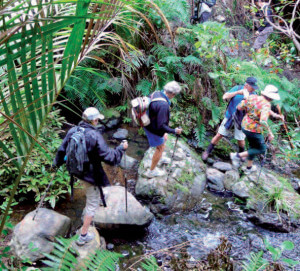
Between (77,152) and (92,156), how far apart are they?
0.24 metres

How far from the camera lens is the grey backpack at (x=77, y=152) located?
310 centimetres

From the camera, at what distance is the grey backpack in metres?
3.10

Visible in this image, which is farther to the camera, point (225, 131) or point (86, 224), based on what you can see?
point (225, 131)

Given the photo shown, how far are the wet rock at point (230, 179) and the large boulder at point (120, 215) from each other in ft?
6.91

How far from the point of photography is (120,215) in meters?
4.21

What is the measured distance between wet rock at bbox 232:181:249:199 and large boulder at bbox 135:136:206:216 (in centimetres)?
66

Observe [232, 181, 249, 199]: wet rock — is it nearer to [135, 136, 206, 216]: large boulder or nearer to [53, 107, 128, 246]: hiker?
[135, 136, 206, 216]: large boulder

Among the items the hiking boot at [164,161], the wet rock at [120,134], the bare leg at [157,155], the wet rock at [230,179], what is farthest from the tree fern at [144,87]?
the wet rock at [230,179]

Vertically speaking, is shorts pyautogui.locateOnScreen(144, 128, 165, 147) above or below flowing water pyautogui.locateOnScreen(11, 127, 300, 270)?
above

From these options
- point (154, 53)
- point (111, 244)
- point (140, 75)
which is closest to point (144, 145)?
point (140, 75)

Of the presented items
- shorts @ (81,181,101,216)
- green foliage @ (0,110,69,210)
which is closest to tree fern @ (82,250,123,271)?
shorts @ (81,181,101,216)

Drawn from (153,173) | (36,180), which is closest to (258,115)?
(153,173)

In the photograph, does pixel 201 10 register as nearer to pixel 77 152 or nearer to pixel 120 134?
pixel 120 134

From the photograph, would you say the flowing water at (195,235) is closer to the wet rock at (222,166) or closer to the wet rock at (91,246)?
the wet rock at (91,246)
